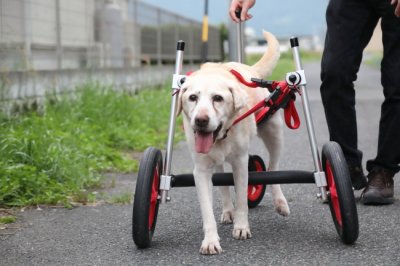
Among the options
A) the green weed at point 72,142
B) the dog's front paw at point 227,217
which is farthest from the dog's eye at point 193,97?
the green weed at point 72,142

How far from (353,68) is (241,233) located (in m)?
1.43

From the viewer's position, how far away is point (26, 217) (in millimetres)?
4133

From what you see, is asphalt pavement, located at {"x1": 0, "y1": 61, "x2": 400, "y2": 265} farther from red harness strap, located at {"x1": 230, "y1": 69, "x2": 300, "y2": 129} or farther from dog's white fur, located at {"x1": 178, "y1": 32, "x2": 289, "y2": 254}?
red harness strap, located at {"x1": 230, "y1": 69, "x2": 300, "y2": 129}

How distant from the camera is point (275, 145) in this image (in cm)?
411

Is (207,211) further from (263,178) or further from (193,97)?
(193,97)

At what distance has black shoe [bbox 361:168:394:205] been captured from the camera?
163 inches

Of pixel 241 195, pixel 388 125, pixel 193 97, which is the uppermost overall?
pixel 193 97

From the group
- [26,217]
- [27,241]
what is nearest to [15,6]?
[26,217]

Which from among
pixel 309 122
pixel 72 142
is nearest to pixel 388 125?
pixel 309 122

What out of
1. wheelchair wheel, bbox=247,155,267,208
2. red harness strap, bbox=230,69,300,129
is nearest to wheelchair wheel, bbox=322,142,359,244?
red harness strap, bbox=230,69,300,129

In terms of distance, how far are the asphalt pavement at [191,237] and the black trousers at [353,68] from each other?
0.41 metres

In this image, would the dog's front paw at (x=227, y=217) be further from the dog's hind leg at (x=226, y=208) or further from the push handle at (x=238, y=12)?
the push handle at (x=238, y=12)

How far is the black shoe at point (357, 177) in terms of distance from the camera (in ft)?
14.3

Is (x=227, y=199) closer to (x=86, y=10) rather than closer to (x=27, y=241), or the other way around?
(x=27, y=241)
